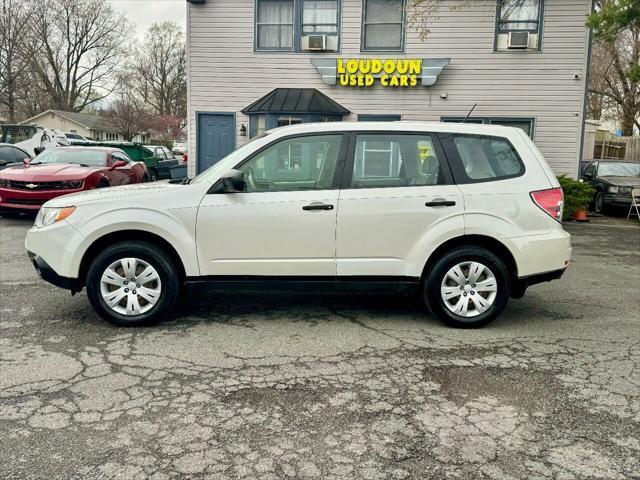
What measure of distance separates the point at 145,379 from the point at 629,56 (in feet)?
120

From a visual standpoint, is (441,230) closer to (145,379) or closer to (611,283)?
(145,379)

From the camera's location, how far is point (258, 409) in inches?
136

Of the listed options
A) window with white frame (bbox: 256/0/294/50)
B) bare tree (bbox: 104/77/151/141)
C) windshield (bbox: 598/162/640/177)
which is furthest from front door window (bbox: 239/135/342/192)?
bare tree (bbox: 104/77/151/141)

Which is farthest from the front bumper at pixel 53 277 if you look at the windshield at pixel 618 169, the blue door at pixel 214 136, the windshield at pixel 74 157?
the windshield at pixel 618 169

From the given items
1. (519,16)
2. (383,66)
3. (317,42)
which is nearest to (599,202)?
(519,16)

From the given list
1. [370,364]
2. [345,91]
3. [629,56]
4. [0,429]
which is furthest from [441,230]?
[629,56]

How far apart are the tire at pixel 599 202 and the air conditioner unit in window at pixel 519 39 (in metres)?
4.38

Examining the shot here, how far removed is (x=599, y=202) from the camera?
15117 millimetres

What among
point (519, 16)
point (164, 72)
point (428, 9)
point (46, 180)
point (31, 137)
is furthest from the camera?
point (164, 72)

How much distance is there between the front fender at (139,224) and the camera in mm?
4836

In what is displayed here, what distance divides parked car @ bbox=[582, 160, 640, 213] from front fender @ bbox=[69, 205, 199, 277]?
13.0 metres

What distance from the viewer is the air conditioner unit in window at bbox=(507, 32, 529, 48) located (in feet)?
45.5

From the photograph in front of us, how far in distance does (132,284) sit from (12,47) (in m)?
46.1

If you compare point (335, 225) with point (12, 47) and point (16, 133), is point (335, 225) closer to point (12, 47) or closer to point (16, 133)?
point (16, 133)
